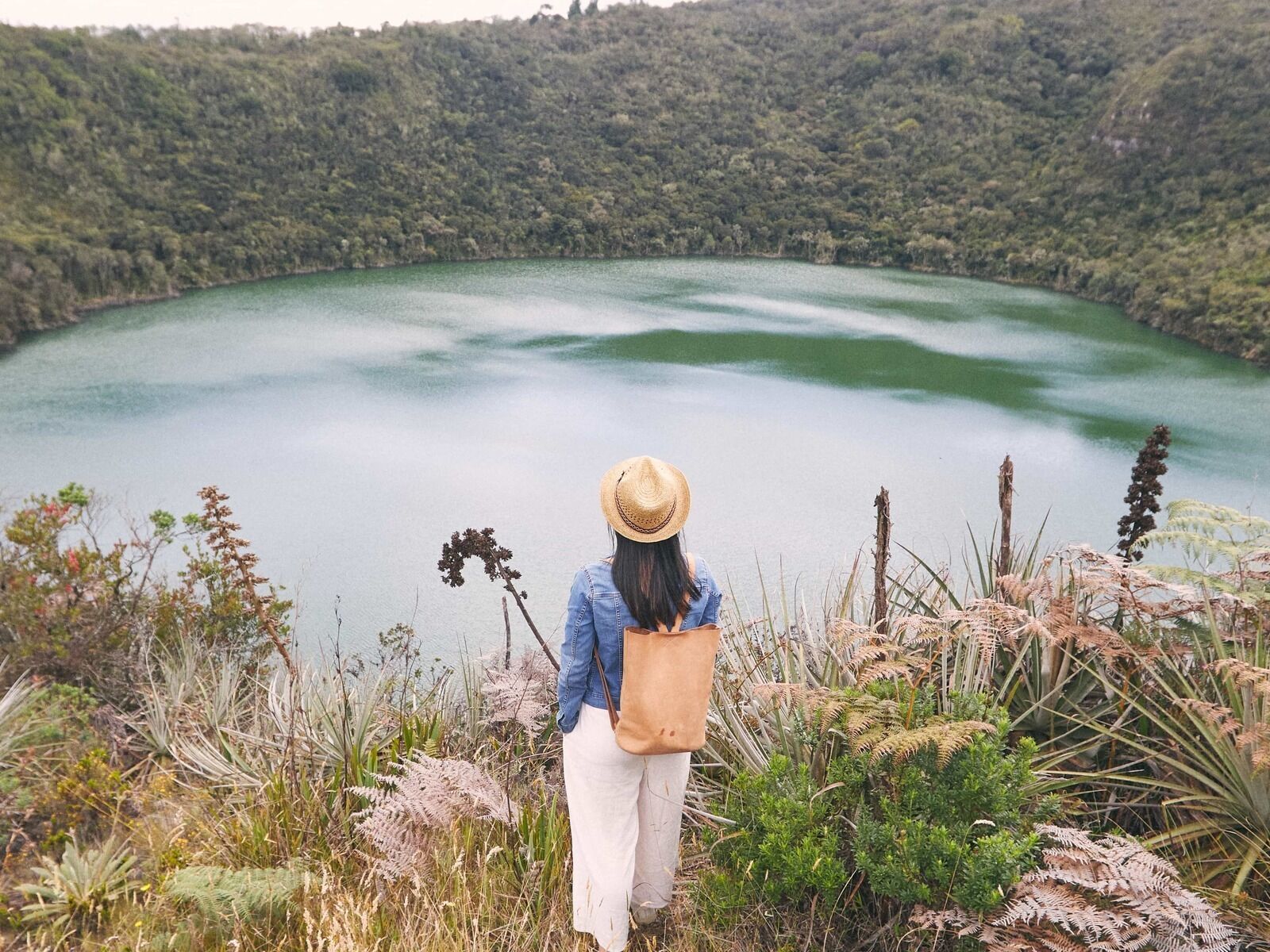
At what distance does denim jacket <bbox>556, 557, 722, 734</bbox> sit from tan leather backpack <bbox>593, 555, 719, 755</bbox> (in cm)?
6

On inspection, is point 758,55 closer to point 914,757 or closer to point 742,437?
point 742,437

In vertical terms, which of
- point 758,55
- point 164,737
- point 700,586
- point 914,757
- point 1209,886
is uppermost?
point 758,55

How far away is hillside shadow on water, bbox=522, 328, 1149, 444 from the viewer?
42.4ft

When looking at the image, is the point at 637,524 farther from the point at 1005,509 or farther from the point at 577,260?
the point at 577,260

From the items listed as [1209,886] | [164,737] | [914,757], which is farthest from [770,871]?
[164,737]

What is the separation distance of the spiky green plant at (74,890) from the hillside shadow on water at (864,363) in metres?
12.2

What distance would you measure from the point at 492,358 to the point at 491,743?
44.0 ft

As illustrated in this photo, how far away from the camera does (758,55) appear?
46219 millimetres

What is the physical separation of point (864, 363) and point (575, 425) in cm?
649

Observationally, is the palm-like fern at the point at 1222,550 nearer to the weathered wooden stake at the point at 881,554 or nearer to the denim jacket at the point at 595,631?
the weathered wooden stake at the point at 881,554

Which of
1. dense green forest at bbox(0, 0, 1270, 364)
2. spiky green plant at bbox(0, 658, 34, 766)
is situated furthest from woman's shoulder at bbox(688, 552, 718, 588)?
dense green forest at bbox(0, 0, 1270, 364)

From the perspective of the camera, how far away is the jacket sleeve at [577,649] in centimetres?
163

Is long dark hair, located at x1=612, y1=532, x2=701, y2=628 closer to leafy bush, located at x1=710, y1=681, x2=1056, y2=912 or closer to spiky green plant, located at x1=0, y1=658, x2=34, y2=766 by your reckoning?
leafy bush, located at x1=710, y1=681, x2=1056, y2=912

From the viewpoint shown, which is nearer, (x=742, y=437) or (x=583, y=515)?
(x=583, y=515)
